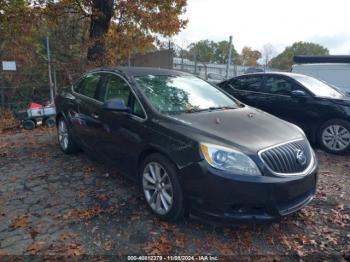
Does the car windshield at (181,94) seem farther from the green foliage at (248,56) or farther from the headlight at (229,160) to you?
the green foliage at (248,56)

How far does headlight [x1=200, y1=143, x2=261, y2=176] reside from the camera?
2.87 metres

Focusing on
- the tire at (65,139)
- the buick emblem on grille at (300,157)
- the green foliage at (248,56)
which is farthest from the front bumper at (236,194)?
the green foliage at (248,56)

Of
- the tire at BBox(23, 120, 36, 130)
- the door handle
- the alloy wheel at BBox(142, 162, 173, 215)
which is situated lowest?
the tire at BBox(23, 120, 36, 130)

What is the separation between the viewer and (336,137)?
6062 millimetres

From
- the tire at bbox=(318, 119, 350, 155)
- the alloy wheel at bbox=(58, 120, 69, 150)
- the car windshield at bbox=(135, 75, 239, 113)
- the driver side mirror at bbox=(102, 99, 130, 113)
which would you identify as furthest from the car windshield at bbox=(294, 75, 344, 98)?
the alloy wheel at bbox=(58, 120, 69, 150)

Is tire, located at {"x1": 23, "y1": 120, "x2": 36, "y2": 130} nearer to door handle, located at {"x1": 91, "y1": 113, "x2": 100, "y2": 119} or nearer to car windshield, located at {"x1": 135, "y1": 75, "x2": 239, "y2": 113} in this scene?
door handle, located at {"x1": 91, "y1": 113, "x2": 100, "y2": 119}

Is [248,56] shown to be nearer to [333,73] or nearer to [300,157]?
[333,73]

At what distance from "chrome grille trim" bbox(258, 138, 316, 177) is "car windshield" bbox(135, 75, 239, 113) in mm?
1124

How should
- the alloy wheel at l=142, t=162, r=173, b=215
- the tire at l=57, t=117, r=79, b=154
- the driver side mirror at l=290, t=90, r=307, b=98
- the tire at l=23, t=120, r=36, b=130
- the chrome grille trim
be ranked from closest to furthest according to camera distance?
1. the chrome grille trim
2. the alloy wheel at l=142, t=162, r=173, b=215
3. the tire at l=57, t=117, r=79, b=154
4. the driver side mirror at l=290, t=90, r=307, b=98
5. the tire at l=23, t=120, r=36, b=130

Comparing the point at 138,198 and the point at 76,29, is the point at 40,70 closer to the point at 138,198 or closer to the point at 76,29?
the point at 76,29

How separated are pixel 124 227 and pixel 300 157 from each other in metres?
1.96

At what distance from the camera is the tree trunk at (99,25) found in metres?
9.27

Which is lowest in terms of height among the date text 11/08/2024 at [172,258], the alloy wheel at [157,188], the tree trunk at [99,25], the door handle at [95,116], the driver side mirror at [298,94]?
the date text 11/08/2024 at [172,258]

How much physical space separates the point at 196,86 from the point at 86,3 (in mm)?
6527
